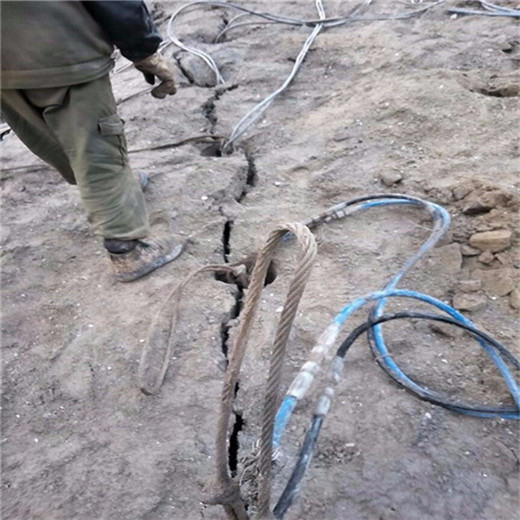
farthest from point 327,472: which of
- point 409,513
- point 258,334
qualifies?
point 258,334

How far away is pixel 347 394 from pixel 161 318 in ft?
2.67

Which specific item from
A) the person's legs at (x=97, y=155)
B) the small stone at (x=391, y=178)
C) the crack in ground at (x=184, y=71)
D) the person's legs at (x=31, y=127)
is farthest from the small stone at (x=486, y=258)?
the crack in ground at (x=184, y=71)

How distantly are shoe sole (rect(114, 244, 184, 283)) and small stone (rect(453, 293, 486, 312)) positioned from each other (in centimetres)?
123

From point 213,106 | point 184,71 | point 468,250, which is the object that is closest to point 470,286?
point 468,250

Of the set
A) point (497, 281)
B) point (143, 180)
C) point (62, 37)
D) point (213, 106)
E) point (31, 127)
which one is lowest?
point (497, 281)

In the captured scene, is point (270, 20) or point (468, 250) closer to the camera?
point (468, 250)

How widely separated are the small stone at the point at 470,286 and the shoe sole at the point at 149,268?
4.08ft

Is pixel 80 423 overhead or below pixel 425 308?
overhead

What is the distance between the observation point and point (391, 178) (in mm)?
2742

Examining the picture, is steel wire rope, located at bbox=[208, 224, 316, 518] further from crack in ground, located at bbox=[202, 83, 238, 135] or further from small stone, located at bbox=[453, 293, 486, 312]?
crack in ground, located at bbox=[202, 83, 238, 135]

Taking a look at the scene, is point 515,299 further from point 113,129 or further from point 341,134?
point 113,129

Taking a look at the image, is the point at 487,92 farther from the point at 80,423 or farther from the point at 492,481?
the point at 80,423

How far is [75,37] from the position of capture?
76.2 inches

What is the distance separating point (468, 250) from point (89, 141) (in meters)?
1.61
